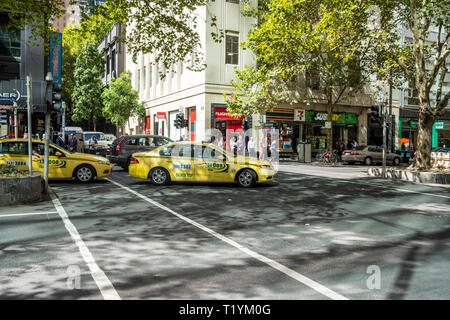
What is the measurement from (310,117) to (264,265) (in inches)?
1206

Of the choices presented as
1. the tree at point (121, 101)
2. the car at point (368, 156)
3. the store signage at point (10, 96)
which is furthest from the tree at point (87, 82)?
the car at point (368, 156)

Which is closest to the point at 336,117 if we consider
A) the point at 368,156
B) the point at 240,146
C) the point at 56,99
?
the point at 368,156

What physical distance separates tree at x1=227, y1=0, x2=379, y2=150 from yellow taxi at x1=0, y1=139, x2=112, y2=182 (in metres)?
11.2

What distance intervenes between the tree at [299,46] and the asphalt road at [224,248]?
36.4ft

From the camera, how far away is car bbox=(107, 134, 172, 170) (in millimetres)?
17891

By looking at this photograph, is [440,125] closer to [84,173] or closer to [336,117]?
[336,117]

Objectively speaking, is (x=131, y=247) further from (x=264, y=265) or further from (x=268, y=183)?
(x=268, y=183)

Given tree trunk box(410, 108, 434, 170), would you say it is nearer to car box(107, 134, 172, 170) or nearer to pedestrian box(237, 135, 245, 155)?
pedestrian box(237, 135, 245, 155)

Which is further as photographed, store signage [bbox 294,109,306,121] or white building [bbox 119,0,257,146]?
store signage [bbox 294,109,306,121]

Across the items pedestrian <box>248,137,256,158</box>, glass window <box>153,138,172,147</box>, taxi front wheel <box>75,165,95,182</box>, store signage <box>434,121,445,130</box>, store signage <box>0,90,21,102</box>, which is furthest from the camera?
store signage <box>434,121,445,130</box>

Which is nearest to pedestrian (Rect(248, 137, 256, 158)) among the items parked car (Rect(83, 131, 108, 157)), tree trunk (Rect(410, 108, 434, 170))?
tree trunk (Rect(410, 108, 434, 170))

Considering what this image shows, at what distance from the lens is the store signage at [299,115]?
33.9 meters

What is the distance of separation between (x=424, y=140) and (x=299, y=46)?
927 cm

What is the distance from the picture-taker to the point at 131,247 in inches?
231
